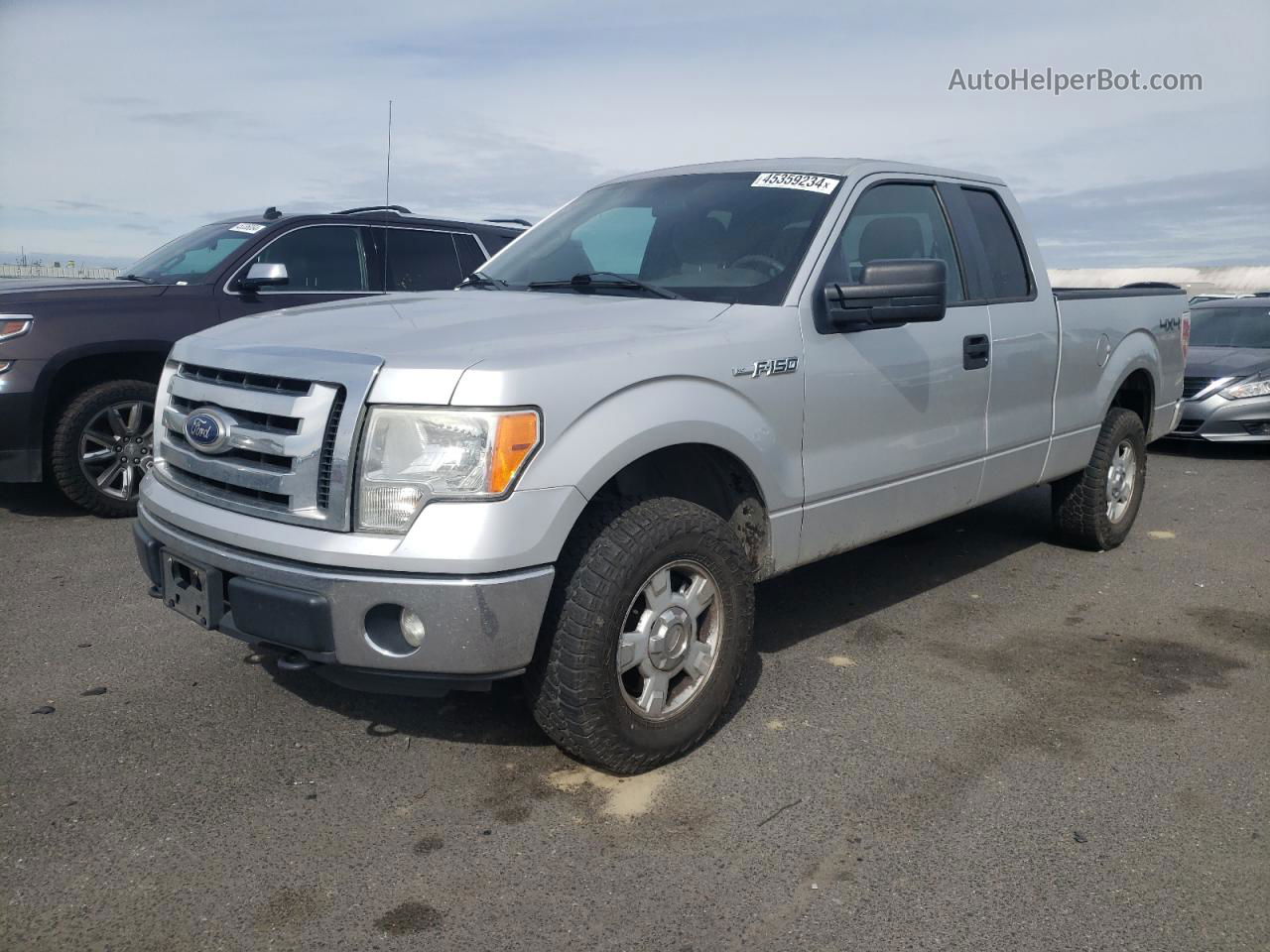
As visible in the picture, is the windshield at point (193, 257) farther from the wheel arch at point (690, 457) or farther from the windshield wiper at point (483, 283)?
the wheel arch at point (690, 457)

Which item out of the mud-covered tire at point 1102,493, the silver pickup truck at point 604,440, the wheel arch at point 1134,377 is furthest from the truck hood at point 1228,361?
the silver pickup truck at point 604,440

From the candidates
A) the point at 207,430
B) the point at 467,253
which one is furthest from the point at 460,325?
the point at 467,253

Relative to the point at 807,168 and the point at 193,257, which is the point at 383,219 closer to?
the point at 193,257

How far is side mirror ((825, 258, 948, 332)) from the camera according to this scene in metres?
3.71

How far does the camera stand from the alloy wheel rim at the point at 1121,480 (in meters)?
6.09

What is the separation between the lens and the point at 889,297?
12.2ft

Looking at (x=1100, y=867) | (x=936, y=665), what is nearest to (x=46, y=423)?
(x=936, y=665)

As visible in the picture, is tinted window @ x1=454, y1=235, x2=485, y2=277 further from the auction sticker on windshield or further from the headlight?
the auction sticker on windshield

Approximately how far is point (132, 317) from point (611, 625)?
15.4 ft

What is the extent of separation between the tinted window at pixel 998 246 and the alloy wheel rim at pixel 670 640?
7.67 feet

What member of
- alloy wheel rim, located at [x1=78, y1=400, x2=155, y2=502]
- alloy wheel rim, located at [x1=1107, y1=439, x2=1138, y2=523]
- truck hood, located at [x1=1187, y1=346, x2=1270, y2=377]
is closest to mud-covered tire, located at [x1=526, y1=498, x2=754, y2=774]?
alloy wheel rim, located at [x1=1107, y1=439, x2=1138, y2=523]

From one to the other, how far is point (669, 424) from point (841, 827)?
122cm

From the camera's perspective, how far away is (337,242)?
296 inches

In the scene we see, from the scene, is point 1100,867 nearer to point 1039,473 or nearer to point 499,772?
point 499,772
